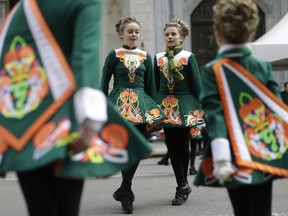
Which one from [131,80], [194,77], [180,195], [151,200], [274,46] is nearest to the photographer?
[131,80]

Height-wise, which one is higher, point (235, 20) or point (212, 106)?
point (235, 20)

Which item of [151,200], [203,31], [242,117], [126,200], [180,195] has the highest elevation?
[242,117]

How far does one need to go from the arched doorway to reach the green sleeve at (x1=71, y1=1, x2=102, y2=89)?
22.2m

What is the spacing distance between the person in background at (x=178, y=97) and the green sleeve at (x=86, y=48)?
4072mm

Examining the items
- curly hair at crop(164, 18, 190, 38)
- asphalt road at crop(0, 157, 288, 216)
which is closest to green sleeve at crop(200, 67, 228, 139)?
asphalt road at crop(0, 157, 288, 216)

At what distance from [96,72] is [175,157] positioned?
13.5 feet

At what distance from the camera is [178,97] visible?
745cm

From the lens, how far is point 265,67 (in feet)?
12.6

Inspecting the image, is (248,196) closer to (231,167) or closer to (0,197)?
(231,167)

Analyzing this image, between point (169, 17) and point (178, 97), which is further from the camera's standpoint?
point (169, 17)

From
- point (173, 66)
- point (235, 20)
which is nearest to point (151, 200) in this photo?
point (173, 66)

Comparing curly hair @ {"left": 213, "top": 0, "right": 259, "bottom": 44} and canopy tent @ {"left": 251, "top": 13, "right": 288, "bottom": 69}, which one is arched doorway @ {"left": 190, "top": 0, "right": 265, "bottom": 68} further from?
curly hair @ {"left": 213, "top": 0, "right": 259, "bottom": 44}

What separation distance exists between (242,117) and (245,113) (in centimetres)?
4

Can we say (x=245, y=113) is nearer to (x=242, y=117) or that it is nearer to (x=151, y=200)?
(x=242, y=117)
